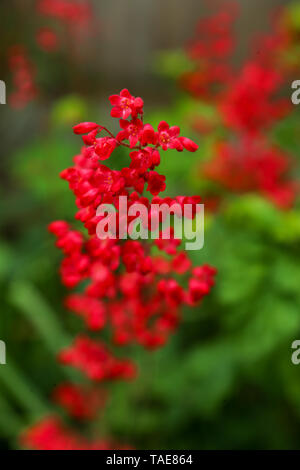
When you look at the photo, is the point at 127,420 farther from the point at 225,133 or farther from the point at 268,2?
the point at 268,2

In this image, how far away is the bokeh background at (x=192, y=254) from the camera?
1.48m

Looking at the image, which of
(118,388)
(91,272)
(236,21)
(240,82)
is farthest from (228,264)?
(236,21)

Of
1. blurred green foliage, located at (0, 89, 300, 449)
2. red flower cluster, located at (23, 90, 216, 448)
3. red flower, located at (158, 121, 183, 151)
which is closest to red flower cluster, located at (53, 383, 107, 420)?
blurred green foliage, located at (0, 89, 300, 449)

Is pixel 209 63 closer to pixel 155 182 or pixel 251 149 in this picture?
Answer: pixel 251 149

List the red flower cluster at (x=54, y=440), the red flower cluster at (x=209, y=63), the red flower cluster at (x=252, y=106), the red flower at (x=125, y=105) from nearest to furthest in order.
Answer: the red flower at (x=125, y=105), the red flower cluster at (x=54, y=440), the red flower cluster at (x=252, y=106), the red flower cluster at (x=209, y=63)

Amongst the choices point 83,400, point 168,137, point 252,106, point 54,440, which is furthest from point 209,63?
point 168,137

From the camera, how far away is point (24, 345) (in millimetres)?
2393

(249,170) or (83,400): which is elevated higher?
(249,170)

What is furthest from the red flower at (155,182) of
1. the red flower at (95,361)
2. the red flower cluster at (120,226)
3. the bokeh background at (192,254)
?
the red flower at (95,361)

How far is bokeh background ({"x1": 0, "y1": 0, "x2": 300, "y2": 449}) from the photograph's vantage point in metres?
1.48

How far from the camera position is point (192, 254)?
1.60 metres

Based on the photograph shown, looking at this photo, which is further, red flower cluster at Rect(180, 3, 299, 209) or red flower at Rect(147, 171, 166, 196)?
red flower cluster at Rect(180, 3, 299, 209)

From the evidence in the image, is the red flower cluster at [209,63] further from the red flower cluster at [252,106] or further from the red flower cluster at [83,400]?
the red flower cluster at [83,400]

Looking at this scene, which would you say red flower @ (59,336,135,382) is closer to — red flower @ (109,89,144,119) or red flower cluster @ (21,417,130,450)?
red flower cluster @ (21,417,130,450)
